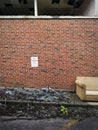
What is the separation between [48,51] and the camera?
28.0 feet

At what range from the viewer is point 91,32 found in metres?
8.42

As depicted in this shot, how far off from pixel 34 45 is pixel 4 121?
3385mm

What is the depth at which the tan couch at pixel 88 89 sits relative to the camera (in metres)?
7.35

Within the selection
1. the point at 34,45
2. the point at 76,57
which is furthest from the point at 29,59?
the point at 76,57

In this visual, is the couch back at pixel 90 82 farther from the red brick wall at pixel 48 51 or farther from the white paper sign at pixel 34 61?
the white paper sign at pixel 34 61

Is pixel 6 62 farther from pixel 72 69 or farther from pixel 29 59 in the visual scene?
pixel 72 69

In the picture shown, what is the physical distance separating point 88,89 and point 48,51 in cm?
199

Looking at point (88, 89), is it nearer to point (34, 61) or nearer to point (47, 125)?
point (34, 61)

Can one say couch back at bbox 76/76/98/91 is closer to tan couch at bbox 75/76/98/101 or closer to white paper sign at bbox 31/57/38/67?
tan couch at bbox 75/76/98/101

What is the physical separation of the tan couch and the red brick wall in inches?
22.3

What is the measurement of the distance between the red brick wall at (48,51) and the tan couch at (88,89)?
565 mm

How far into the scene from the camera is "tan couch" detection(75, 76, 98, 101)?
7348 mm

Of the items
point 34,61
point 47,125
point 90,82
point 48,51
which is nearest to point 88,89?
point 90,82

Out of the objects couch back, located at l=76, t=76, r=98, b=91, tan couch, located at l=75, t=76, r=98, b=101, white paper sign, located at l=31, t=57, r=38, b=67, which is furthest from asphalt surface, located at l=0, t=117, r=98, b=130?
white paper sign, located at l=31, t=57, r=38, b=67
